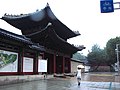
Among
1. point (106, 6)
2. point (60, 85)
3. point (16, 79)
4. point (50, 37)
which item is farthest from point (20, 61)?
point (106, 6)

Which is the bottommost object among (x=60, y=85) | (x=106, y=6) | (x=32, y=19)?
(x=60, y=85)

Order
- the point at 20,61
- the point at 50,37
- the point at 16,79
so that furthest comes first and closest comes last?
1. the point at 50,37
2. the point at 20,61
3. the point at 16,79

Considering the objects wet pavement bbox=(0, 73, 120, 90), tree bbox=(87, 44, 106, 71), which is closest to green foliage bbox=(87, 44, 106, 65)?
tree bbox=(87, 44, 106, 71)

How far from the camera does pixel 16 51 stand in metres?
20.4

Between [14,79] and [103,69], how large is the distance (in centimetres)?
6931

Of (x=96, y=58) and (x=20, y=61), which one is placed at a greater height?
(x=96, y=58)

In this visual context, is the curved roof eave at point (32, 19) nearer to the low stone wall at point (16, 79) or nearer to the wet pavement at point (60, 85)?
the low stone wall at point (16, 79)

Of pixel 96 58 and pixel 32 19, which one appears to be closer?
pixel 32 19

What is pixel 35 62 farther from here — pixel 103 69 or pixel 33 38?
pixel 103 69

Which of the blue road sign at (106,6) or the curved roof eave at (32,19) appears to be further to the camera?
the curved roof eave at (32,19)

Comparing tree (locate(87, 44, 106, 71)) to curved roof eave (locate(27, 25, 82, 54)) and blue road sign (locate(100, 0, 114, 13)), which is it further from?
blue road sign (locate(100, 0, 114, 13))

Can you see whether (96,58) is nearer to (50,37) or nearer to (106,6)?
(50,37)

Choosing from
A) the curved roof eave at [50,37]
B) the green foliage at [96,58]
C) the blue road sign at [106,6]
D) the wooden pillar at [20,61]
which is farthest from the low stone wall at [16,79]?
the green foliage at [96,58]

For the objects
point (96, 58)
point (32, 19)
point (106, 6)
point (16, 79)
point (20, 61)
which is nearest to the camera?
point (106, 6)
